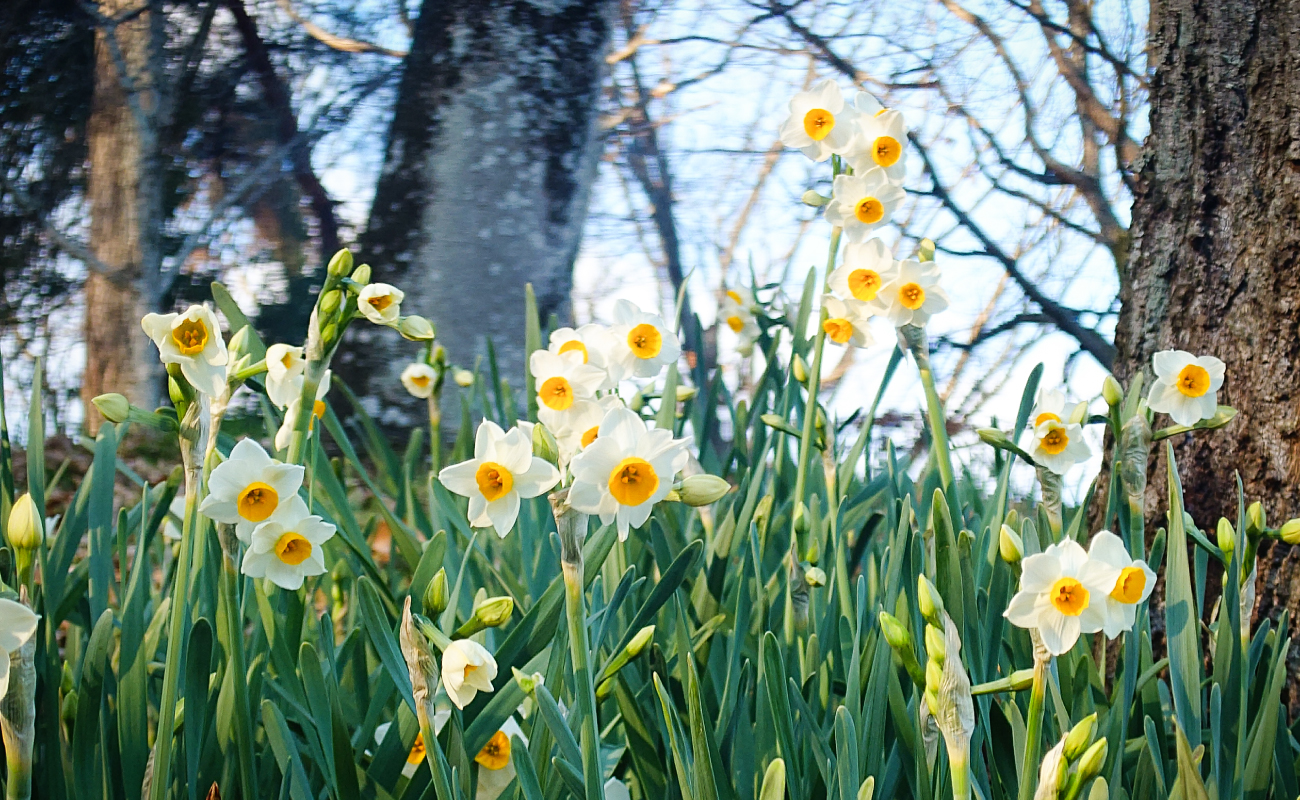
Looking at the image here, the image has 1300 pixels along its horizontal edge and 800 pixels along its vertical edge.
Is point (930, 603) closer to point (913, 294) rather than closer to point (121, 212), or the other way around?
point (913, 294)

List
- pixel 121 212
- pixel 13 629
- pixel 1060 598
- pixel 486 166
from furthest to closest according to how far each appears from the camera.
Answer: pixel 121 212, pixel 486 166, pixel 1060 598, pixel 13 629

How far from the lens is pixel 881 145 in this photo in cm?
91

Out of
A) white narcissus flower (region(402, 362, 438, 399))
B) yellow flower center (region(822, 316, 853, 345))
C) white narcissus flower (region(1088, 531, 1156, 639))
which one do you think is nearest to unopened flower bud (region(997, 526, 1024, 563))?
white narcissus flower (region(1088, 531, 1156, 639))

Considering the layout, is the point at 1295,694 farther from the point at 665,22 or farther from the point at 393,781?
the point at 665,22

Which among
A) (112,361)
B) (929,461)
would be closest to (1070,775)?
(929,461)

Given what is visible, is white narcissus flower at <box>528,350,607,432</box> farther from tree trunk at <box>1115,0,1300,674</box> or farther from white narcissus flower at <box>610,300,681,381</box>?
tree trunk at <box>1115,0,1300,674</box>

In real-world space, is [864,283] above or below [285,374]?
above

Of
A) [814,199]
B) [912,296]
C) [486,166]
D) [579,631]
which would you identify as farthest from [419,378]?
[486,166]

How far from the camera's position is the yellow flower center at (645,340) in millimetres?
735

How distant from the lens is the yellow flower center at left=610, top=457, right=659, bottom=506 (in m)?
0.45

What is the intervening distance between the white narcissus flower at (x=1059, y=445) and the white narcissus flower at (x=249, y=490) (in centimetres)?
63

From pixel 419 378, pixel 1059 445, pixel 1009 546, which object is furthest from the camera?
pixel 419 378

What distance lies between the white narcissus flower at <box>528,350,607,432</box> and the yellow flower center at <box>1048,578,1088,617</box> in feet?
1.00

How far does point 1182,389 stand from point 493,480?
62cm
